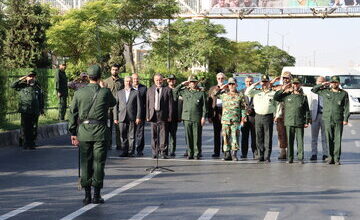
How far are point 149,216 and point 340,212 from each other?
7.95 ft

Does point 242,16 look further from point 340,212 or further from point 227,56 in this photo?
point 340,212

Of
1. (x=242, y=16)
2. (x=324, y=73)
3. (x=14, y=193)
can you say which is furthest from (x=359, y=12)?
(x=14, y=193)

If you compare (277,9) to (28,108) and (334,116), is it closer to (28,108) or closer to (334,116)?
(28,108)

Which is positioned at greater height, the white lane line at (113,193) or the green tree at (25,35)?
the green tree at (25,35)

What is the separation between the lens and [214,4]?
76.6m

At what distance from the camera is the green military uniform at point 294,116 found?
15.6 meters

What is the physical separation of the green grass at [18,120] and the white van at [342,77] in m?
13.6

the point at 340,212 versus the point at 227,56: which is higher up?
the point at 227,56

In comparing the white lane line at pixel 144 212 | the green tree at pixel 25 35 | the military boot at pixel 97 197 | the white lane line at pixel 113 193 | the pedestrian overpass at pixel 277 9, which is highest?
the pedestrian overpass at pixel 277 9

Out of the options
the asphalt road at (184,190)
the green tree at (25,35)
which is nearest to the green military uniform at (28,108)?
the asphalt road at (184,190)

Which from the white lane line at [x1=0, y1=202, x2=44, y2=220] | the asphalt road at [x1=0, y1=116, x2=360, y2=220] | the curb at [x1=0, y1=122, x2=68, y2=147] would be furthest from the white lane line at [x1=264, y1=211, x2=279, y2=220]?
the curb at [x1=0, y1=122, x2=68, y2=147]

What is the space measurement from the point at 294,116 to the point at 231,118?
1326 mm

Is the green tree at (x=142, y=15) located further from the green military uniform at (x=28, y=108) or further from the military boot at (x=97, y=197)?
the military boot at (x=97, y=197)

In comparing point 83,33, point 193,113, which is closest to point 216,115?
point 193,113
